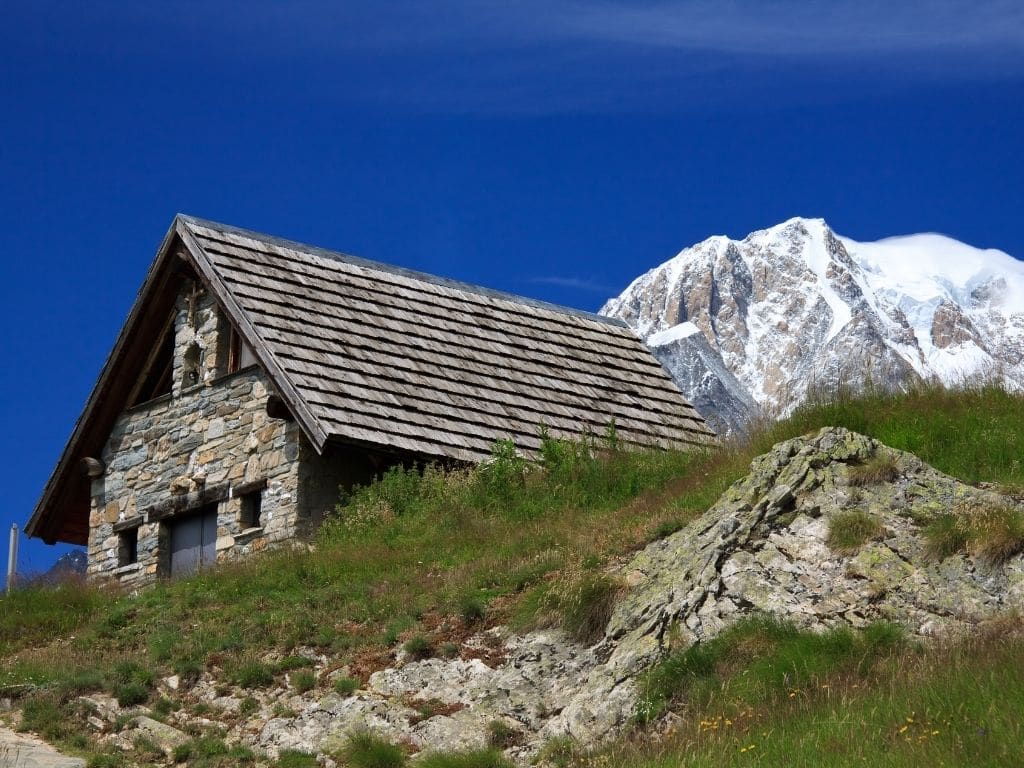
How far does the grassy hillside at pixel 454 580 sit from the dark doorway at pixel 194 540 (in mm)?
2541

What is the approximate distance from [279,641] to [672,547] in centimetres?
383

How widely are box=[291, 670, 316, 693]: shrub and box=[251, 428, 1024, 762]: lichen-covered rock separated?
1.20ft

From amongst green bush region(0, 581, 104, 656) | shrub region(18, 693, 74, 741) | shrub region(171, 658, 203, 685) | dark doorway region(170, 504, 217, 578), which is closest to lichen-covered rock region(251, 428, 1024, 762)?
shrub region(171, 658, 203, 685)

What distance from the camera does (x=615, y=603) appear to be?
1271 centimetres

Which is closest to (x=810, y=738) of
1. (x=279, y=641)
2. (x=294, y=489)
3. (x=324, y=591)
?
(x=279, y=641)

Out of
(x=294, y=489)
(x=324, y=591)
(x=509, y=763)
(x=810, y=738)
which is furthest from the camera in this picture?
(x=294, y=489)

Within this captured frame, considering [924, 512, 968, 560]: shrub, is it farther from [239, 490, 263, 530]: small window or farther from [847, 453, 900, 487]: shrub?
[239, 490, 263, 530]: small window

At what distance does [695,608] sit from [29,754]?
207 inches

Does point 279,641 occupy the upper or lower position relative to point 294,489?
lower

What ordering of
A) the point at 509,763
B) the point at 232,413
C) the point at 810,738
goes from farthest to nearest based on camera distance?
the point at 232,413 < the point at 509,763 < the point at 810,738

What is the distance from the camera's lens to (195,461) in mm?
21781

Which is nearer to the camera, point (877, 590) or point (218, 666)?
point (877, 590)

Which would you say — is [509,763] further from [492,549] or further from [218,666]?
[492,549]

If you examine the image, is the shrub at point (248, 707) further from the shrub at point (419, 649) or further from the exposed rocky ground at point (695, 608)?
the shrub at point (419, 649)
